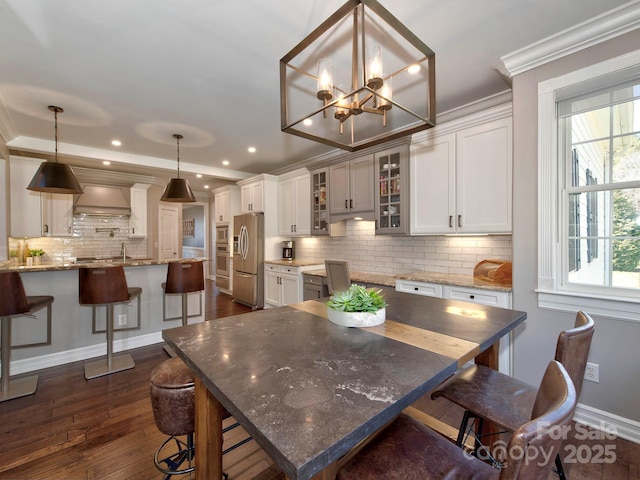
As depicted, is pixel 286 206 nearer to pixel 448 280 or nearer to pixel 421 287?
pixel 421 287

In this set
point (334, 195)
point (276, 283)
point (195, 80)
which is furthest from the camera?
point (276, 283)

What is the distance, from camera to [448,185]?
2.95 m

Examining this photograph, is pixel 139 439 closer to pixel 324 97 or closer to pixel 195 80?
pixel 324 97

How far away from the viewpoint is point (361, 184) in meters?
3.78

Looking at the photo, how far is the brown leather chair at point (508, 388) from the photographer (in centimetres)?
108

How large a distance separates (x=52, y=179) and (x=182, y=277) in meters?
1.54

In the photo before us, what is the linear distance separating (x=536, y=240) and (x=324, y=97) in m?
1.86

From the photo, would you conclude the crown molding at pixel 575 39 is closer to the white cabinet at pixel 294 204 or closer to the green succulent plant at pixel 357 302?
the green succulent plant at pixel 357 302

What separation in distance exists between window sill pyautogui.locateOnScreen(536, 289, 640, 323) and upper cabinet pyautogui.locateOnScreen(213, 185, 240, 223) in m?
5.56

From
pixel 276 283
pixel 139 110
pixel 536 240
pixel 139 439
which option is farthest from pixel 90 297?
pixel 536 240

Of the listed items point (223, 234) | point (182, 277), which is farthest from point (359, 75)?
point (223, 234)

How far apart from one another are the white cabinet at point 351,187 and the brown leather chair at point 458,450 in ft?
9.48

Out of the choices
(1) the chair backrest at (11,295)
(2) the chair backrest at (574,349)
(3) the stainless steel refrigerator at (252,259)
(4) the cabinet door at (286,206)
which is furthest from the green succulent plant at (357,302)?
(3) the stainless steel refrigerator at (252,259)

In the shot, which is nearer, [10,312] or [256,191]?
[10,312]
